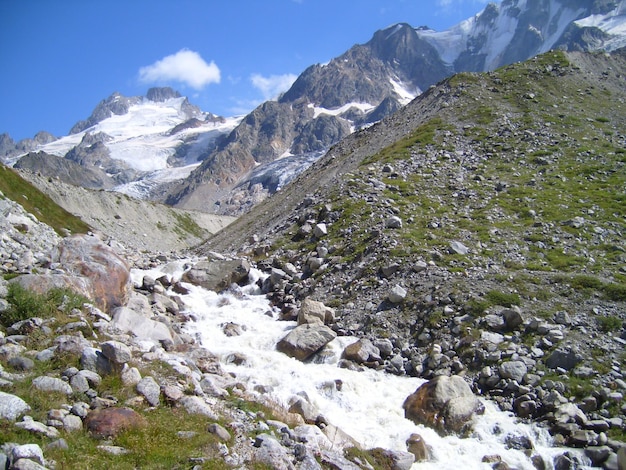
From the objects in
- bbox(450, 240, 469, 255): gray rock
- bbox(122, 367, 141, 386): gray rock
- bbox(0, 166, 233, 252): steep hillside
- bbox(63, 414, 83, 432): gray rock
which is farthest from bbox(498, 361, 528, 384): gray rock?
bbox(0, 166, 233, 252): steep hillside

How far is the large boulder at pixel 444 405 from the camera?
→ 16500mm

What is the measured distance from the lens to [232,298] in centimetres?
3039

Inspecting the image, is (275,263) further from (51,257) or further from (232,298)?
(51,257)

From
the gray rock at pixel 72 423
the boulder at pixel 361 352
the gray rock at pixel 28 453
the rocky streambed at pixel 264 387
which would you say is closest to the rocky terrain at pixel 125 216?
the rocky streambed at pixel 264 387

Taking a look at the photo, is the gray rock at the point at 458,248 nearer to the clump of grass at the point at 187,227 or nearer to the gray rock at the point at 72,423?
the gray rock at the point at 72,423

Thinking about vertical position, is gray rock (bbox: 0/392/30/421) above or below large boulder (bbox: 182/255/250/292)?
below

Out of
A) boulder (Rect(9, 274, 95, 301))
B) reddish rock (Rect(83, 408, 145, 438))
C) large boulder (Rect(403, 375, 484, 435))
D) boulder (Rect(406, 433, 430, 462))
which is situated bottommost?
boulder (Rect(406, 433, 430, 462))

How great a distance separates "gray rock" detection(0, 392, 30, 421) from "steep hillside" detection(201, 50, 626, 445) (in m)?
14.9

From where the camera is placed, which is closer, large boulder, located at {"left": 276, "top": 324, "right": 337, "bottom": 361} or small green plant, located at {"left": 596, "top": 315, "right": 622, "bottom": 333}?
small green plant, located at {"left": 596, "top": 315, "right": 622, "bottom": 333}

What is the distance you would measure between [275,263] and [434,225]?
12131 millimetres

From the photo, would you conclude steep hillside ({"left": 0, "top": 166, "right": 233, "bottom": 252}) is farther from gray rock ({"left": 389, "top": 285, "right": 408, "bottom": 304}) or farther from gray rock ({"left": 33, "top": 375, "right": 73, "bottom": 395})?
gray rock ({"left": 33, "top": 375, "right": 73, "bottom": 395})

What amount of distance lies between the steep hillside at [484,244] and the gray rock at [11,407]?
1485 centimetres

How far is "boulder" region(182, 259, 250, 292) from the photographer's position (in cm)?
3212

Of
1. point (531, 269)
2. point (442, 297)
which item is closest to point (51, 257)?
point (442, 297)
